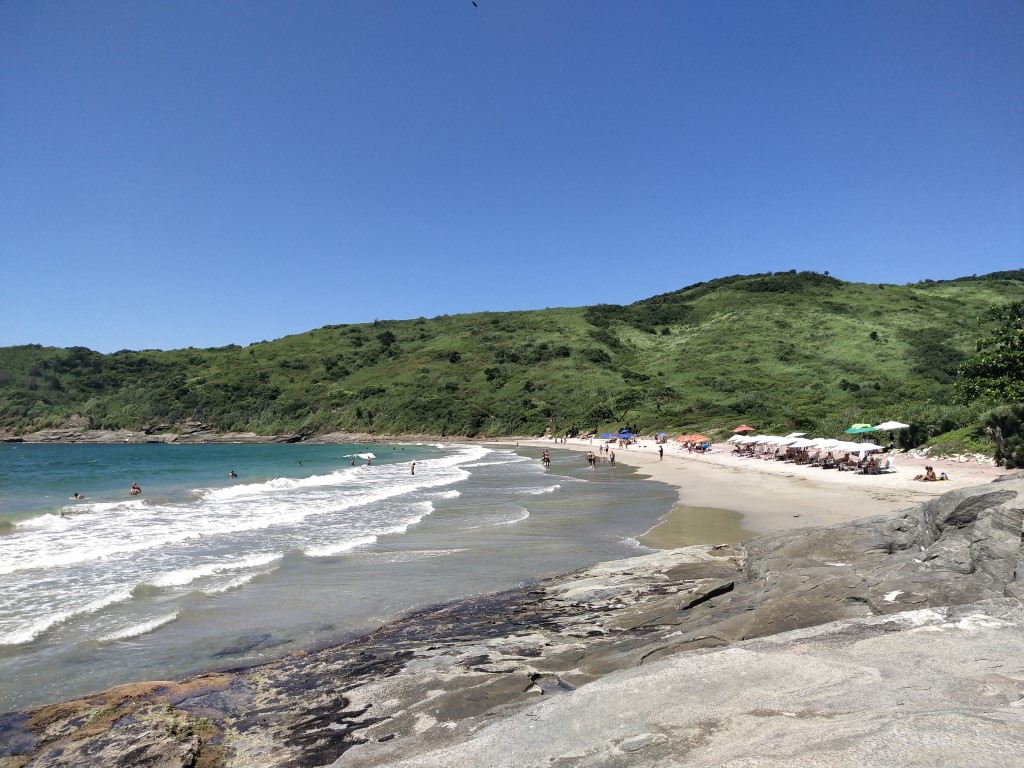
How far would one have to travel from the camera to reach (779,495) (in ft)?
82.8

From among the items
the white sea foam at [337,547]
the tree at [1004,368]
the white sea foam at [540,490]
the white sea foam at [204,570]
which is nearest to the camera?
the white sea foam at [204,570]

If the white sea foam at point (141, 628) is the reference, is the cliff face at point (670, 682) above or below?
above

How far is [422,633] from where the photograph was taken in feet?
31.4

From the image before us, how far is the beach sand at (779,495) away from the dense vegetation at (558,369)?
1137 inches

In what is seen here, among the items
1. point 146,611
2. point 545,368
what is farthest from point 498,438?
point 146,611

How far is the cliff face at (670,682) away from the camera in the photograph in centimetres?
423

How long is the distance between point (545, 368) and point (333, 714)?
10529 centimetres

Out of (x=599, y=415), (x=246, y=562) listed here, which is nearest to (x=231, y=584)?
(x=246, y=562)

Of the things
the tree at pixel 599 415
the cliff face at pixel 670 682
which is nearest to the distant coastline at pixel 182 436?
the tree at pixel 599 415

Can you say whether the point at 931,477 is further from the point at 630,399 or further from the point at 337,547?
the point at 630,399

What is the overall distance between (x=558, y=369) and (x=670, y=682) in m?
105

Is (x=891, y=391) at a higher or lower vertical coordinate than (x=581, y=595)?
higher

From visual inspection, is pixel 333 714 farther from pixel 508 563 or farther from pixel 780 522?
pixel 780 522

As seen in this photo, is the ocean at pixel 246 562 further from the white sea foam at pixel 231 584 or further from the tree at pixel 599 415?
the tree at pixel 599 415
